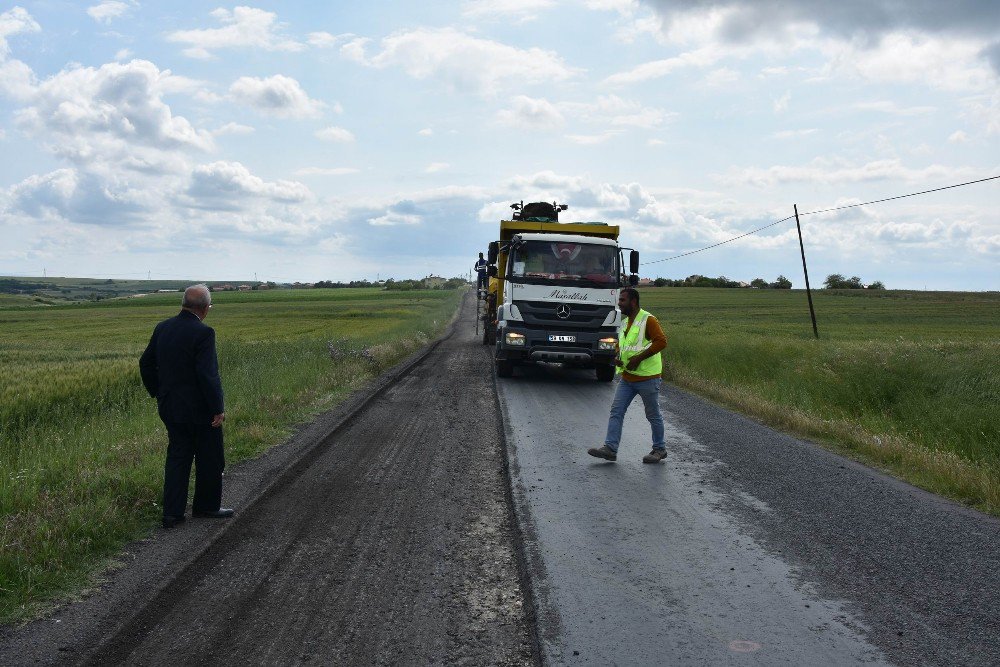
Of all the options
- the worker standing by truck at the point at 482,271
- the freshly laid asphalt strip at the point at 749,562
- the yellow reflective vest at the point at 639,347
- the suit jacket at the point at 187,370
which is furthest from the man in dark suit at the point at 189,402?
the worker standing by truck at the point at 482,271

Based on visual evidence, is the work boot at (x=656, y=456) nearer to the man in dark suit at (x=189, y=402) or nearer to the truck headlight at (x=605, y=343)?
the man in dark suit at (x=189, y=402)

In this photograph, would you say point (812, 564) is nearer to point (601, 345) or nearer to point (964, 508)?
point (964, 508)

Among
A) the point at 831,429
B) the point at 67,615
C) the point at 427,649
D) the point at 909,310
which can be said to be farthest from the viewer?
the point at 909,310

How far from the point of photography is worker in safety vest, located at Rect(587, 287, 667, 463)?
322 inches

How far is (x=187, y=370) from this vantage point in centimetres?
600

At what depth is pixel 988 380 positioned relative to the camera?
40.6ft

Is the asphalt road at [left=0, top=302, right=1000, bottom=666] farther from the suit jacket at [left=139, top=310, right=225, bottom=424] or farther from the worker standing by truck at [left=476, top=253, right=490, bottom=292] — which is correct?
the worker standing by truck at [left=476, top=253, right=490, bottom=292]

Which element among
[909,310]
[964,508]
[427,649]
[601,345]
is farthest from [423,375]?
[909,310]

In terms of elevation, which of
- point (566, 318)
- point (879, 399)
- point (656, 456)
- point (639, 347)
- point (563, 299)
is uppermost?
point (563, 299)

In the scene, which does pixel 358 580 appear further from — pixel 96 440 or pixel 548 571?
pixel 96 440

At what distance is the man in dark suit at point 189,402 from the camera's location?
234 inches

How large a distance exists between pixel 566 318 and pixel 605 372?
5.51 ft

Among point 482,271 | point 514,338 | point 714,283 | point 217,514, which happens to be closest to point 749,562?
point 217,514

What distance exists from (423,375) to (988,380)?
1055 centimetres
